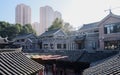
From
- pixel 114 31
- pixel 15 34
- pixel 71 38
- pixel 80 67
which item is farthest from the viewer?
pixel 15 34

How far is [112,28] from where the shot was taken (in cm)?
3167

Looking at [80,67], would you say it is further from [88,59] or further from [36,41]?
[36,41]

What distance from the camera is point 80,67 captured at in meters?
22.2

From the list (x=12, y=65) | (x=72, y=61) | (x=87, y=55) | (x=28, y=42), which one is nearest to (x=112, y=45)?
(x=87, y=55)

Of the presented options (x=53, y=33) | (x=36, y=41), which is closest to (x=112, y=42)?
(x=53, y=33)

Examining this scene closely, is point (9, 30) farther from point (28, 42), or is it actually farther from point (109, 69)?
point (109, 69)

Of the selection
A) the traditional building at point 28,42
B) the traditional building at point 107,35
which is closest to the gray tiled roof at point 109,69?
the traditional building at point 107,35

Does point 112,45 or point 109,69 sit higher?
point 109,69

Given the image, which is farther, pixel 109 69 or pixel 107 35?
pixel 107 35

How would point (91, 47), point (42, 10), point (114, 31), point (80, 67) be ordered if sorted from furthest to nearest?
point (42, 10)
point (91, 47)
point (114, 31)
point (80, 67)

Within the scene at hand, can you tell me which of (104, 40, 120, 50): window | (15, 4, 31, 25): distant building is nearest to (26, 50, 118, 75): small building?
(104, 40, 120, 50): window

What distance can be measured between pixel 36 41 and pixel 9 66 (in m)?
45.7

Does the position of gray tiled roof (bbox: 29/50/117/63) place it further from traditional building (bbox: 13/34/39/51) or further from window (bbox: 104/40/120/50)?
traditional building (bbox: 13/34/39/51)

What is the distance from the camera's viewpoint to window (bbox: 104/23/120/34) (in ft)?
102
